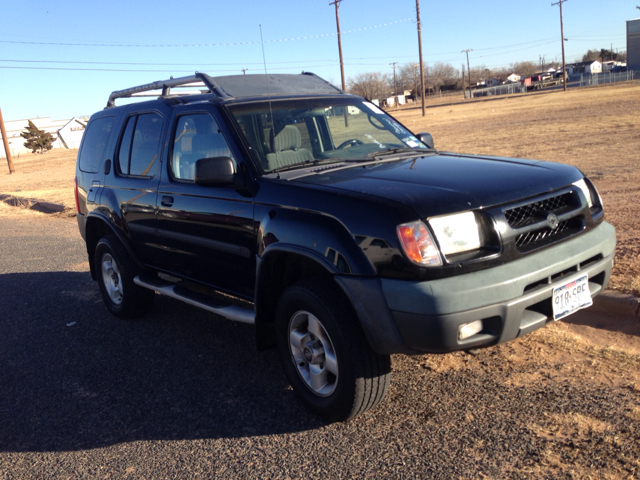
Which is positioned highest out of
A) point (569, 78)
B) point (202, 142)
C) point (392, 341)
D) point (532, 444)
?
point (569, 78)

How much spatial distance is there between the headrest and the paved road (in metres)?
1.67

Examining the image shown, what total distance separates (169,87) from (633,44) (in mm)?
97697

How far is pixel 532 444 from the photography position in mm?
2994

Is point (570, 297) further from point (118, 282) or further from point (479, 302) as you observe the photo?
point (118, 282)

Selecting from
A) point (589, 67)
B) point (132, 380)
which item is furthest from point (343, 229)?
point (589, 67)

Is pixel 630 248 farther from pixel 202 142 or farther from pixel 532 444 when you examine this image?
pixel 202 142

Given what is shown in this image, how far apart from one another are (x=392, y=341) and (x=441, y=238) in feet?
1.93

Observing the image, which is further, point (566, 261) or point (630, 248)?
point (630, 248)

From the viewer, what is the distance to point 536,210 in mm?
3189

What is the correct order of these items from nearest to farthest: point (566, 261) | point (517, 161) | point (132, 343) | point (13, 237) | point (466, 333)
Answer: point (466, 333)
point (566, 261)
point (517, 161)
point (132, 343)
point (13, 237)

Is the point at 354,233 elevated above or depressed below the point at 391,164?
below

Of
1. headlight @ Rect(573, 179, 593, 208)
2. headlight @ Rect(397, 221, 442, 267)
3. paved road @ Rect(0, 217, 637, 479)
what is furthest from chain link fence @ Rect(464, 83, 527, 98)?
headlight @ Rect(397, 221, 442, 267)

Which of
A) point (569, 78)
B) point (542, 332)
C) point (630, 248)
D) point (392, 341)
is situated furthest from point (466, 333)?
point (569, 78)

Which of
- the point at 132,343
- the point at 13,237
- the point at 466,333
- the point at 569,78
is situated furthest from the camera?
the point at 569,78
